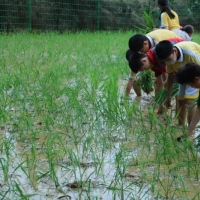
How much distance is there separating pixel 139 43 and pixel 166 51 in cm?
67

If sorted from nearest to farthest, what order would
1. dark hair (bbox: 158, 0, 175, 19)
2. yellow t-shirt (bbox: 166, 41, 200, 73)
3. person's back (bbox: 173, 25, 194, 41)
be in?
yellow t-shirt (bbox: 166, 41, 200, 73)
person's back (bbox: 173, 25, 194, 41)
dark hair (bbox: 158, 0, 175, 19)

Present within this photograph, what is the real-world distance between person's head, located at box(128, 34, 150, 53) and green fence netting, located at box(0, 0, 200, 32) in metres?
8.05

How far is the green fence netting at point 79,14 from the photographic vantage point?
549 inches

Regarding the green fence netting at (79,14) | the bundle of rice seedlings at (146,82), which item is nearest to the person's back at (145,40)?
the bundle of rice seedlings at (146,82)

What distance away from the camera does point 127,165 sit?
3.00 m

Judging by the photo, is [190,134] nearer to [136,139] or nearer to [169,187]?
[136,139]

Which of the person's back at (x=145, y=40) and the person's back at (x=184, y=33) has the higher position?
the person's back at (x=145, y=40)

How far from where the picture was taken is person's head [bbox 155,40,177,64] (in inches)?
157

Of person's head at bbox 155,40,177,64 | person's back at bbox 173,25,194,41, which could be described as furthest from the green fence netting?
person's head at bbox 155,40,177,64

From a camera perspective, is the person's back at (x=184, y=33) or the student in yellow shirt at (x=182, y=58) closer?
the student in yellow shirt at (x=182, y=58)

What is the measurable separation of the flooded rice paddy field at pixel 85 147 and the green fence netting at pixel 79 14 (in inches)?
320

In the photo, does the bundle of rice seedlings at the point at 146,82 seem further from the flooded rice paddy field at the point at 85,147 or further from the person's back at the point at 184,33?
the person's back at the point at 184,33

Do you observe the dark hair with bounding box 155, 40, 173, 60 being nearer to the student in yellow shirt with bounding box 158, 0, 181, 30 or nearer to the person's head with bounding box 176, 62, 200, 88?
the person's head with bounding box 176, 62, 200, 88

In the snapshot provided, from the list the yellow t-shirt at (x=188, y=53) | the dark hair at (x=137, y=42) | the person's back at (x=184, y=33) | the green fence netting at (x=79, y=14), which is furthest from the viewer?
the green fence netting at (x=79, y=14)
